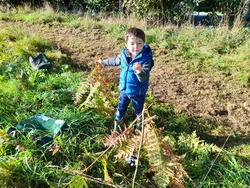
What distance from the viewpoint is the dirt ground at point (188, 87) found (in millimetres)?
4059

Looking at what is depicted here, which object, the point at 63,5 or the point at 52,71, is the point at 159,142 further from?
the point at 63,5

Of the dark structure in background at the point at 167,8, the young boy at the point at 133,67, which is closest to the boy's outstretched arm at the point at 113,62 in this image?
the young boy at the point at 133,67

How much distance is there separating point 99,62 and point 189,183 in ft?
5.80

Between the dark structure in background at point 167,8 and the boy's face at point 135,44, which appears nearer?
the boy's face at point 135,44

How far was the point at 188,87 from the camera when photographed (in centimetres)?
486

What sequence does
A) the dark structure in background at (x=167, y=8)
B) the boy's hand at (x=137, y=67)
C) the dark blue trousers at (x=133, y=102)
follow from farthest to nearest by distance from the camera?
the dark structure in background at (x=167, y=8) < the dark blue trousers at (x=133, y=102) < the boy's hand at (x=137, y=67)

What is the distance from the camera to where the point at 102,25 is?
7.98 m

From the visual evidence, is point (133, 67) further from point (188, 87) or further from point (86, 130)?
point (188, 87)

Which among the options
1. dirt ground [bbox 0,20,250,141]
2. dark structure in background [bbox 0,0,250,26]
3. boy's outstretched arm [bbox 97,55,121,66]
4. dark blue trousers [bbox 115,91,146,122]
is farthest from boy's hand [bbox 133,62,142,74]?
dark structure in background [bbox 0,0,250,26]

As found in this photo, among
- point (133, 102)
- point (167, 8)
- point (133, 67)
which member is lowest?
point (133, 102)

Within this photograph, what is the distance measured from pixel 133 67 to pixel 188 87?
253 centimetres

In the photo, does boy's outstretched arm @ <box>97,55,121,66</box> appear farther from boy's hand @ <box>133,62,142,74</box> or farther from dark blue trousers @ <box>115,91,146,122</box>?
boy's hand @ <box>133,62,142,74</box>

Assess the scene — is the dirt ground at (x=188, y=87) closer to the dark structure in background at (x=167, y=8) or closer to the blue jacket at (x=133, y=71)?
the blue jacket at (x=133, y=71)

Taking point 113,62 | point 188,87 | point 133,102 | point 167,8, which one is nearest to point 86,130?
point 133,102
